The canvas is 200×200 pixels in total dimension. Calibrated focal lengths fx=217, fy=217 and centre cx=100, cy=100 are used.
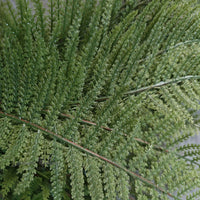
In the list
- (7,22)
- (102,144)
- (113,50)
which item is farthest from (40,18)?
(102,144)

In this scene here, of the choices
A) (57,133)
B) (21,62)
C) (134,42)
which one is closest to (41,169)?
(57,133)

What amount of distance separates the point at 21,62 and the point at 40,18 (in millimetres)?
125

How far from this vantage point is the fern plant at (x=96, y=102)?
18.0 inches

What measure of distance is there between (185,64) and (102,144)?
0.95 ft

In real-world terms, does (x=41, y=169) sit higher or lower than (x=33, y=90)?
lower

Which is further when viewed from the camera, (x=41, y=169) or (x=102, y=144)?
(x=41, y=169)

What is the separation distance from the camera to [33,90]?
52cm

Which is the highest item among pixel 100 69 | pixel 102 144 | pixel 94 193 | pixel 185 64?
pixel 185 64

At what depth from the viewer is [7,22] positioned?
54cm

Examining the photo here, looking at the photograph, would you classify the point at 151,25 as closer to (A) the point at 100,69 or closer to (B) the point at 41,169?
(A) the point at 100,69

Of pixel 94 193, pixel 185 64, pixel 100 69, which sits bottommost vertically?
pixel 94 193

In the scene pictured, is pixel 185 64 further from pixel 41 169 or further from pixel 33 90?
Answer: pixel 41 169

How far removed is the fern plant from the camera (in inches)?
18.0

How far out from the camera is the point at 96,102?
0.52m
